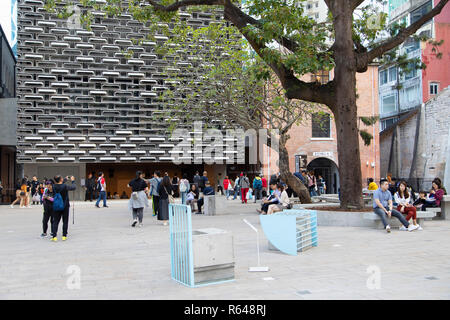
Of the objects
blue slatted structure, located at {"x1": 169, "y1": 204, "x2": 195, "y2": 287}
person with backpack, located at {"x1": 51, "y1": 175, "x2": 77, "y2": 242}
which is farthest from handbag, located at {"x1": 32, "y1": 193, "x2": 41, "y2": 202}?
blue slatted structure, located at {"x1": 169, "y1": 204, "x2": 195, "y2": 287}

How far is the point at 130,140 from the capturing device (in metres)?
34.6

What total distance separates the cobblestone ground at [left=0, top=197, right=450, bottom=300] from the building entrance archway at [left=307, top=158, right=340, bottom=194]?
79.1 feet

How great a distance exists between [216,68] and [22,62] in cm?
1866

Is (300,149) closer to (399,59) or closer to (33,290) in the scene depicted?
(399,59)

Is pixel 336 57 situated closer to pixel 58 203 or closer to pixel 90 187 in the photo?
pixel 58 203

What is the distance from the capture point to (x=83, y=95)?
33.9 m

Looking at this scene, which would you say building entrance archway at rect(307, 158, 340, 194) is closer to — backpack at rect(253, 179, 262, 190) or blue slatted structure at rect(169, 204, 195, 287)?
backpack at rect(253, 179, 262, 190)

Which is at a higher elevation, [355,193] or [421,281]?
[355,193]

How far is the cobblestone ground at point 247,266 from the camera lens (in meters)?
6.04

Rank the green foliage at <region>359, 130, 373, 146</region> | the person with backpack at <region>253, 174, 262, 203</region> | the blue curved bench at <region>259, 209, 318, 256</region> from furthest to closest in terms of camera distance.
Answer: the green foliage at <region>359, 130, 373, 146</region>
the person with backpack at <region>253, 174, 262, 203</region>
the blue curved bench at <region>259, 209, 318, 256</region>

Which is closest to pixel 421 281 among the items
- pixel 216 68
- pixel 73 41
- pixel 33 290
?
pixel 33 290

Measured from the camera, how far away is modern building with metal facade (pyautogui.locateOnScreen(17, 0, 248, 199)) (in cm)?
3278

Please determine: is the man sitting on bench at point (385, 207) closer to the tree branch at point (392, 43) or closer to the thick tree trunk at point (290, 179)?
the tree branch at point (392, 43)

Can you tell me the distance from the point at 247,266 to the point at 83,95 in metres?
28.9
